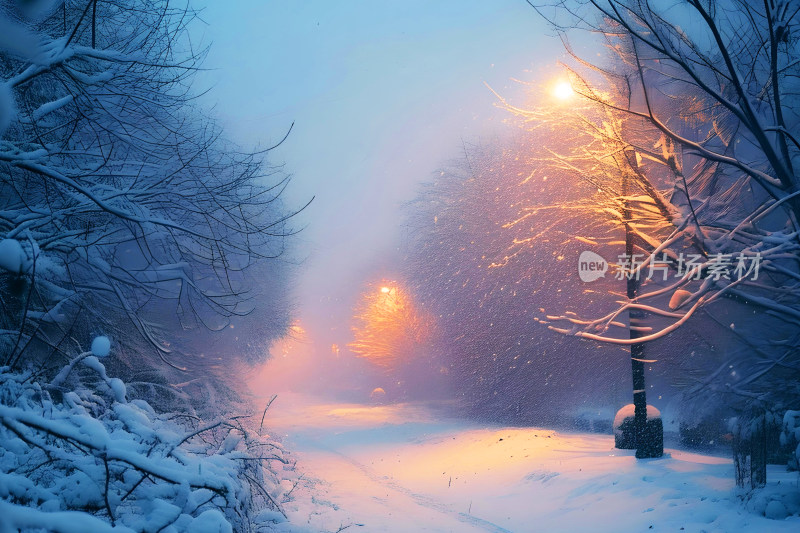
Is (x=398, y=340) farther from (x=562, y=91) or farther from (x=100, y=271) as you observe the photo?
(x=100, y=271)

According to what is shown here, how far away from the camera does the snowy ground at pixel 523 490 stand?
731cm

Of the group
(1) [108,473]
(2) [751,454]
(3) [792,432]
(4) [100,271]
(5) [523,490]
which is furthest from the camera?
(5) [523,490]

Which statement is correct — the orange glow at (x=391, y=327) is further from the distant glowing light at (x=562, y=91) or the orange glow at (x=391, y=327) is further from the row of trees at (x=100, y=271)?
the distant glowing light at (x=562, y=91)

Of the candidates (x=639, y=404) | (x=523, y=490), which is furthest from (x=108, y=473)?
(x=639, y=404)

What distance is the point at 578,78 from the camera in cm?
751

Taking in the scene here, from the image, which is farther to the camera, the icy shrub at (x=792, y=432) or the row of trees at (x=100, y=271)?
the icy shrub at (x=792, y=432)

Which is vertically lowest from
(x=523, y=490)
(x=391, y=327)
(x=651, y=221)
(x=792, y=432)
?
(x=523, y=490)

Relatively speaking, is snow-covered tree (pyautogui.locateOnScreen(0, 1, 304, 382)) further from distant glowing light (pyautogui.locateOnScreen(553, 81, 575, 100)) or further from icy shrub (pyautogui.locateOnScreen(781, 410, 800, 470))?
icy shrub (pyautogui.locateOnScreen(781, 410, 800, 470))

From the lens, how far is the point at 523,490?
10273mm

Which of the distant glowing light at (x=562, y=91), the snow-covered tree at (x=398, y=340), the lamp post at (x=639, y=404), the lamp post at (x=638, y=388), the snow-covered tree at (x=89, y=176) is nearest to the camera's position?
the snow-covered tree at (x=89, y=176)

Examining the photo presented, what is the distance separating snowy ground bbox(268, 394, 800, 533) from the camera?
288 inches

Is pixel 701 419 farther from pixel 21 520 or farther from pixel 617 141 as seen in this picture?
pixel 21 520

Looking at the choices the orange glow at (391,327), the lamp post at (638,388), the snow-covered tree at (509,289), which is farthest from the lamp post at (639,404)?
the orange glow at (391,327)

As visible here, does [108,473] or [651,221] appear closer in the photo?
[108,473]
